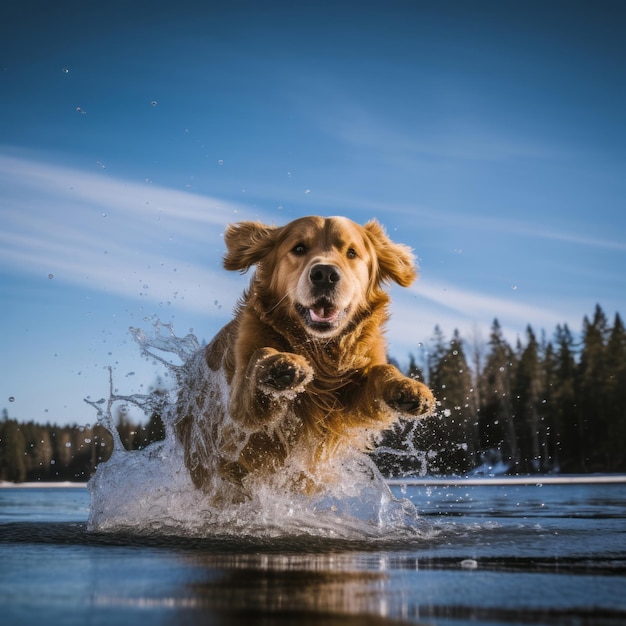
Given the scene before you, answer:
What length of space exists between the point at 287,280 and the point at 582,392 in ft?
128

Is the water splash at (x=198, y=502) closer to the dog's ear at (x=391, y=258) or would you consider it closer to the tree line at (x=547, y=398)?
the dog's ear at (x=391, y=258)

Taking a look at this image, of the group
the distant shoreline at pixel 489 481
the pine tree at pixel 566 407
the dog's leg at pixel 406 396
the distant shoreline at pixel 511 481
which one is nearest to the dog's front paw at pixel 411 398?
the dog's leg at pixel 406 396

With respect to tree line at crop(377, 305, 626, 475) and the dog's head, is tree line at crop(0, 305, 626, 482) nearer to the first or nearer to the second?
tree line at crop(377, 305, 626, 475)

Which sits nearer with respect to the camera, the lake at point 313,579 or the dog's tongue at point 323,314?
the lake at point 313,579

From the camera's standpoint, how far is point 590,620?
90.6 inches

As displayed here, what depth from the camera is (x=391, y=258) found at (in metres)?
6.08

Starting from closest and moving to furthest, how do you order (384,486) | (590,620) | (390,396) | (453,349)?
(590,620) → (390,396) → (384,486) → (453,349)

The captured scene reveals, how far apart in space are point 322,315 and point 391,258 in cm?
113

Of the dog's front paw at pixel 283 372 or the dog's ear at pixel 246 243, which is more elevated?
the dog's ear at pixel 246 243

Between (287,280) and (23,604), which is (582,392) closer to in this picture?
(287,280)

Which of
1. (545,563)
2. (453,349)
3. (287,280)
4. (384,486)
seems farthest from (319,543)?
(453,349)

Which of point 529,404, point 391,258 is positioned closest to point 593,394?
point 529,404

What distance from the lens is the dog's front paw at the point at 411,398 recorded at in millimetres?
4789

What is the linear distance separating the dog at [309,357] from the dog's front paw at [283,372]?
0.32 ft
